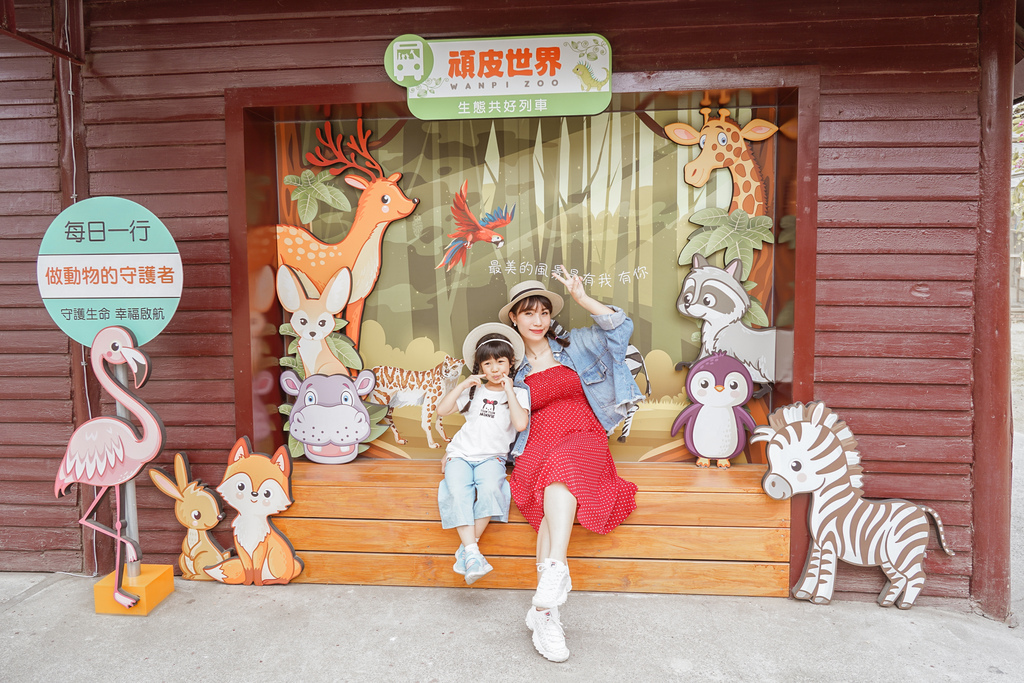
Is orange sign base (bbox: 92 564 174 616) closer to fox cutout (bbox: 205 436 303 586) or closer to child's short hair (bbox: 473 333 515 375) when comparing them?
fox cutout (bbox: 205 436 303 586)

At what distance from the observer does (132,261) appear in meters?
2.70

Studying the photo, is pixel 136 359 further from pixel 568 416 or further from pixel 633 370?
pixel 633 370

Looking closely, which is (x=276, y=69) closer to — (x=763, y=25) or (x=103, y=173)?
(x=103, y=173)

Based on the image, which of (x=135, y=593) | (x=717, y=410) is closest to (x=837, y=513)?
(x=717, y=410)

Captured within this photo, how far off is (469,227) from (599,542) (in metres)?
1.86

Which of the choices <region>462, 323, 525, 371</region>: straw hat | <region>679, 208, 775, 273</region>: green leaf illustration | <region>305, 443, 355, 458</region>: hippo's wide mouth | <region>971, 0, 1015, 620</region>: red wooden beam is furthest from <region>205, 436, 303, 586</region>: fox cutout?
<region>971, 0, 1015, 620</region>: red wooden beam

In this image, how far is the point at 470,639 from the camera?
98.5 inches

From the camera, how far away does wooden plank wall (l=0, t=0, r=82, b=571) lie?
3.17m

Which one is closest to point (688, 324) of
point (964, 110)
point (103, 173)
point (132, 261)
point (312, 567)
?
point (964, 110)

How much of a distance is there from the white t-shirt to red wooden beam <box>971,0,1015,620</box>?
2.21 meters

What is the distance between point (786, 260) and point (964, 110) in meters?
1.03

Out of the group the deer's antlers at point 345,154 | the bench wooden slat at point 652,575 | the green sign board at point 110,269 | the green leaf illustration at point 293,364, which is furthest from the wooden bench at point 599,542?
the deer's antlers at point 345,154

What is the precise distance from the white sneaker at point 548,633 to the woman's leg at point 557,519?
23cm

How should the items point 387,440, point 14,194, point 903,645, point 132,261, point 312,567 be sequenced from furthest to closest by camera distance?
point 387,440 → point 14,194 → point 312,567 → point 132,261 → point 903,645
